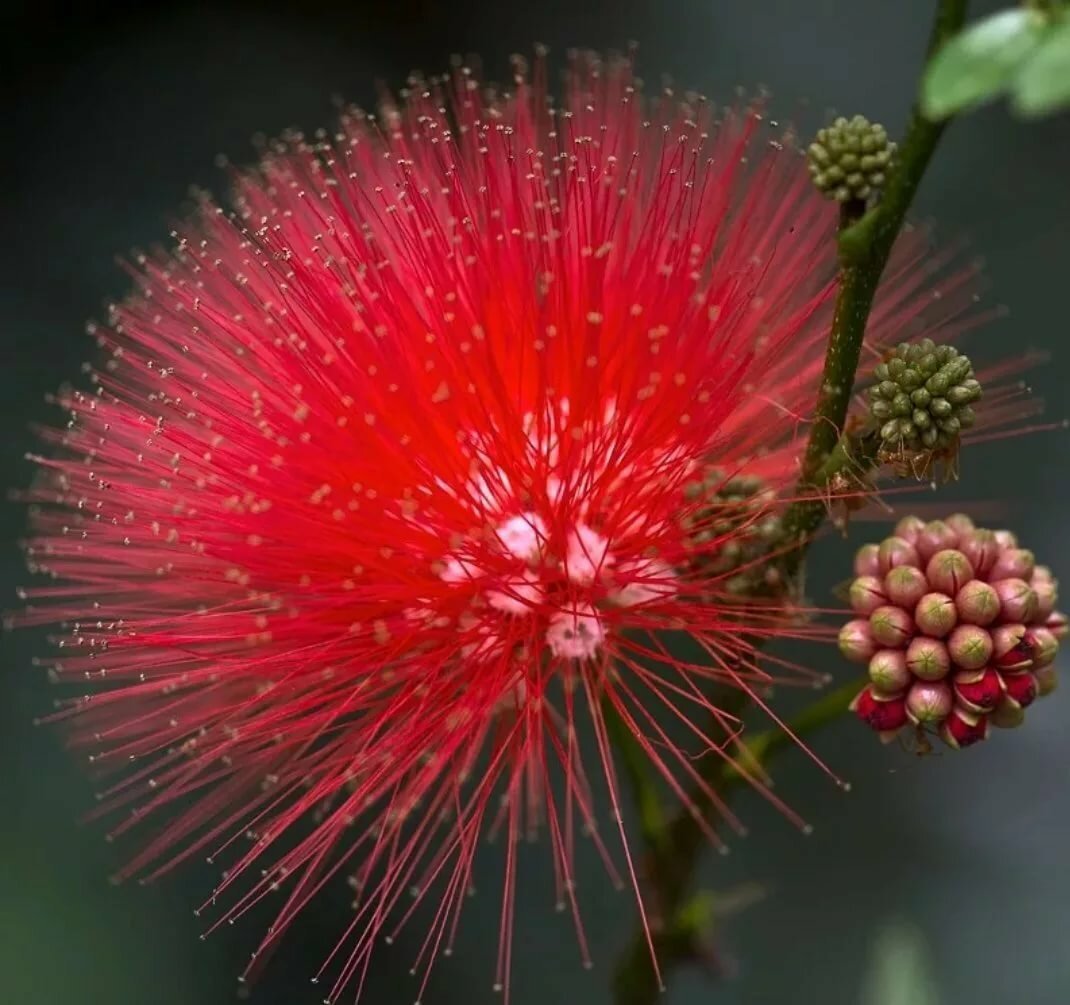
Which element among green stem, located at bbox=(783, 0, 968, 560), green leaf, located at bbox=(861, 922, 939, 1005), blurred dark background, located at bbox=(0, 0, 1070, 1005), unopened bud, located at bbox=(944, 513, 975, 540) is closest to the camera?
green stem, located at bbox=(783, 0, 968, 560)

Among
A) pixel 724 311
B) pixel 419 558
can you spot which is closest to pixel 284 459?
pixel 419 558

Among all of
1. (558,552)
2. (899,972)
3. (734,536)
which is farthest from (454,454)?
(899,972)

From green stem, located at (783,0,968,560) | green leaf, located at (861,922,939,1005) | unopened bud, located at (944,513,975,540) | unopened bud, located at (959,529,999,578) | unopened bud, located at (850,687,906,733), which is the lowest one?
green leaf, located at (861,922,939,1005)

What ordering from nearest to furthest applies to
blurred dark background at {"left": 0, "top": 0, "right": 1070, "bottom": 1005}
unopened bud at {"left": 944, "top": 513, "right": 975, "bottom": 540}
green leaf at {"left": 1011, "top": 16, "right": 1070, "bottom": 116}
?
green leaf at {"left": 1011, "top": 16, "right": 1070, "bottom": 116} < unopened bud at {"left": 944, "top": 513, "right": 975, "bottom": 540} < blurred dark background at {"left": 0, "top": 0, "right": 1070, "bottom": 1005}

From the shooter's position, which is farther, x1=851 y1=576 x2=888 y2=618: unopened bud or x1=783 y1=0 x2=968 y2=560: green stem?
x1=851 y1=576 x2=888 y2=618: unopened bud

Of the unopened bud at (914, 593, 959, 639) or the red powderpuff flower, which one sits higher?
the red powderpuff flower

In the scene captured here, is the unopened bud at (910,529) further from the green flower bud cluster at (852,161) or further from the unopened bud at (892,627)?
the green flower bud cluster at (852,161)

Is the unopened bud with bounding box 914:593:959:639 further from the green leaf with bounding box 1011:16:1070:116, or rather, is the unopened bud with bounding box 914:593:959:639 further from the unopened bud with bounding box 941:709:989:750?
the green leaf with bounding box 1011:16:1070:116

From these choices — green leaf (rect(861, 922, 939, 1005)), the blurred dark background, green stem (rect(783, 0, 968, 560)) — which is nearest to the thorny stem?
green stem (rect(783, 0, 968, 560))
